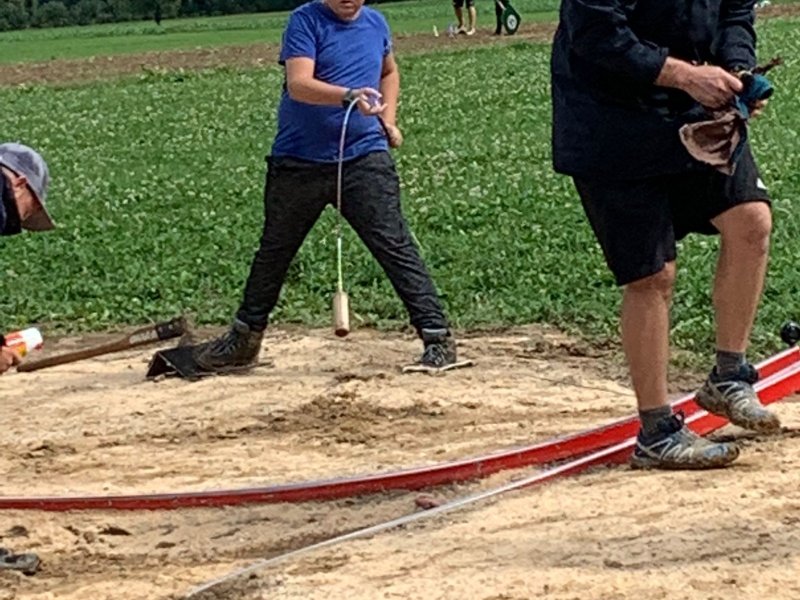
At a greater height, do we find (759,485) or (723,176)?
(723,176)

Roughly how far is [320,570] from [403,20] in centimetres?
4966

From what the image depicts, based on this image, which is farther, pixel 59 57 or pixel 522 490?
pixel 59 57

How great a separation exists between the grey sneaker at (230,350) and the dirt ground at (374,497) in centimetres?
11

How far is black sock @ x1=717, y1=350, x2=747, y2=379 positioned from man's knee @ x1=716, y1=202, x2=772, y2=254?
1.24ft

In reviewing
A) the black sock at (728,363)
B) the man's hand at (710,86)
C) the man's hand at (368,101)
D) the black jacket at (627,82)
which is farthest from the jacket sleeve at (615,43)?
the man's hand at (368,101)

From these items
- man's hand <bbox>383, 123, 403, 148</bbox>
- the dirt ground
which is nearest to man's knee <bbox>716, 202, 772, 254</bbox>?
the dirt ground

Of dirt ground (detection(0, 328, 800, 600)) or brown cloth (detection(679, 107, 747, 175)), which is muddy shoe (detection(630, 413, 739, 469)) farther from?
brown cloth (detection(679, 107, 747, 175))

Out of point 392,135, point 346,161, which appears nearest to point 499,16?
point 392,135

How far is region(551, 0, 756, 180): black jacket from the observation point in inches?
216

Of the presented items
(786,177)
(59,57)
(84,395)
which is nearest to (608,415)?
(84,395)

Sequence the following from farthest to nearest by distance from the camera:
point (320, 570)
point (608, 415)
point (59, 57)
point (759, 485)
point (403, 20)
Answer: point (403, 20) < point (59, 57) < point (608, 415) < point (759, 485) < point (320, 570)

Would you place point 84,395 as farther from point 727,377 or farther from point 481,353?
point 727,377

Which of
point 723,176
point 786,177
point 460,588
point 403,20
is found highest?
point 723,176

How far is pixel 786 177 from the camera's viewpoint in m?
12.8
